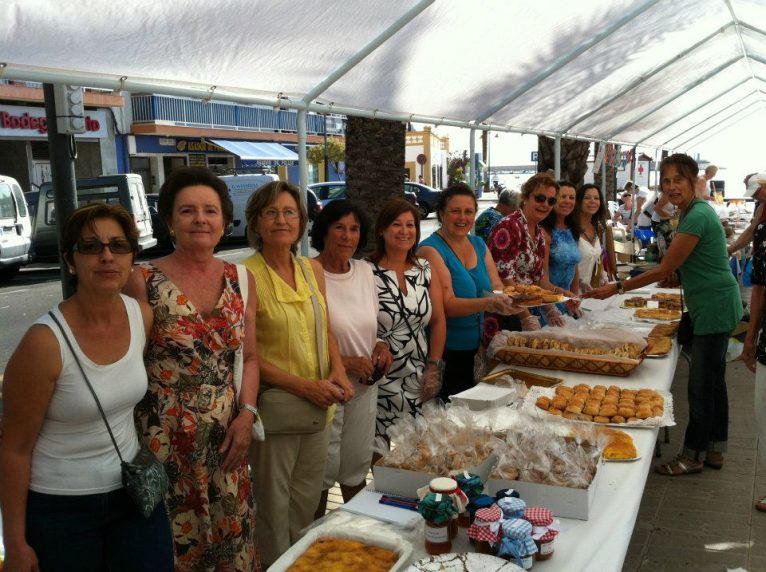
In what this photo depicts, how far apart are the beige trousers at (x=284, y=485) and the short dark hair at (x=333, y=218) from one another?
2.86 feet

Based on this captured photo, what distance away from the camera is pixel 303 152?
3.84 m

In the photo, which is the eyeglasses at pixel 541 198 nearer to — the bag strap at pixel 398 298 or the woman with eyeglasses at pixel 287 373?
the bag strap at pixel 398 298

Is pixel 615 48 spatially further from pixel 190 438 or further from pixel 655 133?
pixel 655 133

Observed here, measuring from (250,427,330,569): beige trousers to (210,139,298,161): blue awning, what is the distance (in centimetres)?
2719

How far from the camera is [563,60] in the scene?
228 inches

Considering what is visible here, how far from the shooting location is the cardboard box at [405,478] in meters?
2.23

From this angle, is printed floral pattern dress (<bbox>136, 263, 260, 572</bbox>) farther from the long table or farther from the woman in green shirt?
the woman in green shirt

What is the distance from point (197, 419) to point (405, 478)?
0.69m

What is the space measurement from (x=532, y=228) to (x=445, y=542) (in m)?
3.08

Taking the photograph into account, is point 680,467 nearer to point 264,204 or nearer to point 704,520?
point 704,520

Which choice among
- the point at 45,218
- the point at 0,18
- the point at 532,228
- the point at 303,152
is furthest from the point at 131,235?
the point at 45,218

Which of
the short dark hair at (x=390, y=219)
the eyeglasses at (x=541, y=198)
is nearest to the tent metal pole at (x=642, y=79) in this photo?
the eyeglasses at (x=541, y=198)

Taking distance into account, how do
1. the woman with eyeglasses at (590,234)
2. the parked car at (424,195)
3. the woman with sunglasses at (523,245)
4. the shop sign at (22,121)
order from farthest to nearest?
1. the parked car at (424,195)
2. the shop sign at (22,121)
3. the woman with eyeglasses at (590,234)
4. the woman with sunglasses at (523,245)

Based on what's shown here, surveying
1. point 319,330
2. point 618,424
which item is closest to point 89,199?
point 319,330
